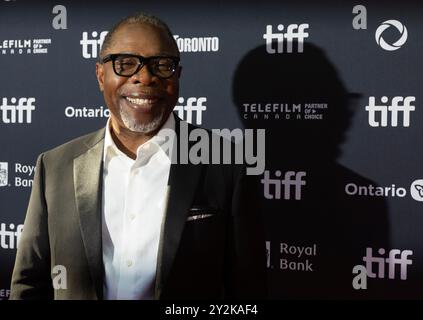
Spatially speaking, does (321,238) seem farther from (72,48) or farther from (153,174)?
(72,48)

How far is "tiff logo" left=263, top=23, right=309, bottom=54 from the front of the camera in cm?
204

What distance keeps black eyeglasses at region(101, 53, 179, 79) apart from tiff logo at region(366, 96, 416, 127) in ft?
2.89

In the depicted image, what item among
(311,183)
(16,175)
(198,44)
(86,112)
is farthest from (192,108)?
(16,175)

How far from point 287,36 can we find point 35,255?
1.37m

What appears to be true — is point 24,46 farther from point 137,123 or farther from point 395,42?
point 395,42

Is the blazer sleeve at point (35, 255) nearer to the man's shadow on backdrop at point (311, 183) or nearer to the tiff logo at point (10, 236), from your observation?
the tiff logo at point (10, 236)

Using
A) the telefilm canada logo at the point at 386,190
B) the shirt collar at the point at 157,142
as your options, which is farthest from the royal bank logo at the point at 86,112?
the telefilm canada logo at the point at 386,190

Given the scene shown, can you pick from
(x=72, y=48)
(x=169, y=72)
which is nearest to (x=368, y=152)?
(x=169, y=72)

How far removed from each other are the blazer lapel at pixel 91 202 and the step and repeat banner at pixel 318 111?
616 millimetres

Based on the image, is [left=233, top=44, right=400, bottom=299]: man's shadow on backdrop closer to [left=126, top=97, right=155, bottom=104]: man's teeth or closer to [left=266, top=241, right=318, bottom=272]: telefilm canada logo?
[left=266, top=241, right=318, bottom=272]: telefilm canada logo

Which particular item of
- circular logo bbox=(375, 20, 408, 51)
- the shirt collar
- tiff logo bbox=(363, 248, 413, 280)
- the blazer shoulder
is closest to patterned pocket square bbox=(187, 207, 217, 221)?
the shirt collar

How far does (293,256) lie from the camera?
2.08 m

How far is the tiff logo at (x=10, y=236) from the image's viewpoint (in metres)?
2.36
